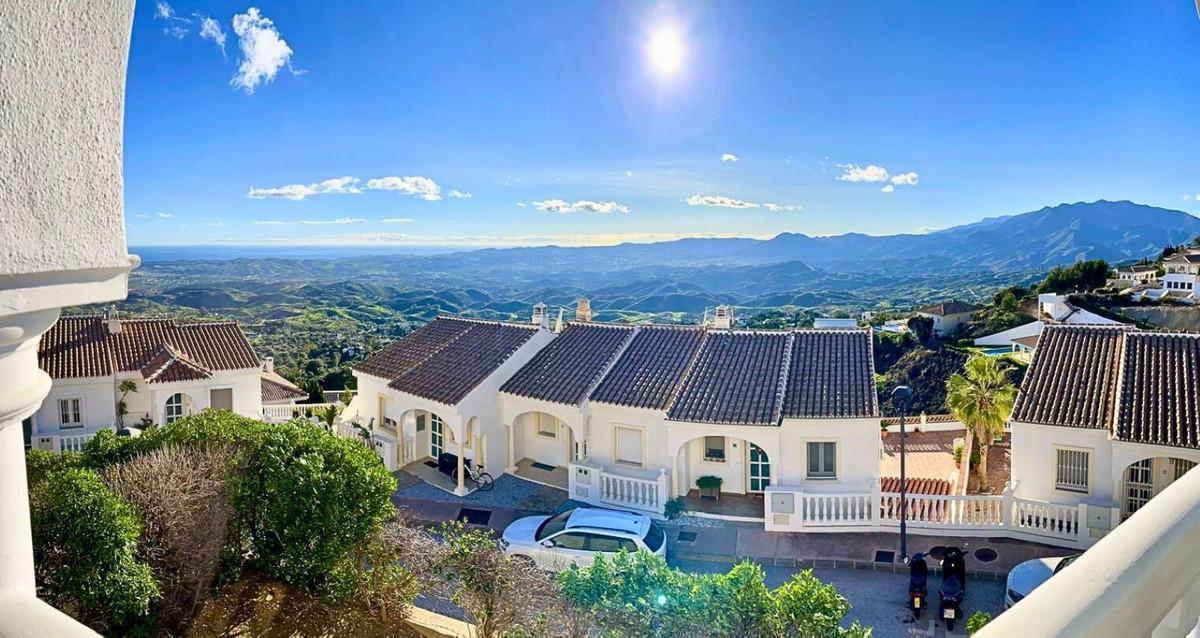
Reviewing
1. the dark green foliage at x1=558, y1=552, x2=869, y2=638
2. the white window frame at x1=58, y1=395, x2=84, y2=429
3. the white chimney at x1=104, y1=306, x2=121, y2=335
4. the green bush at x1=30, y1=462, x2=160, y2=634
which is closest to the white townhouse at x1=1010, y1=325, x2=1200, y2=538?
the dark green foliage at x1=558, y1=552, x2=869, y2=638

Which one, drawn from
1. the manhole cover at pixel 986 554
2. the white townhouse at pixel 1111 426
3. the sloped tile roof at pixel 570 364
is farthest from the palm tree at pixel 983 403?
the sloped tile roof at pixel 570 364

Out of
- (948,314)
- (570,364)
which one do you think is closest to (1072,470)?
(570,364)

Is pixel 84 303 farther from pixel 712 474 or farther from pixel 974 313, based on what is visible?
pixel 974 313

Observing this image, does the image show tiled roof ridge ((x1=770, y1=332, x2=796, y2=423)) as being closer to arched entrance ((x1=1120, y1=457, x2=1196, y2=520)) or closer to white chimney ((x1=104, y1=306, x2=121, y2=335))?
arched entrance ((x1=1120, y1=457, x2=1196, y2=520))

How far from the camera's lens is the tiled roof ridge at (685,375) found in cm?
1518

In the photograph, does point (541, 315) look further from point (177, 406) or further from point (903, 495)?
point (903, 495)

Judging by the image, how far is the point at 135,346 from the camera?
19953 mm

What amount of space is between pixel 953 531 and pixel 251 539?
11.4 meters

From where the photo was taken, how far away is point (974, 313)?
53438 mm

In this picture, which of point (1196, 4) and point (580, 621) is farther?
point (580, 621)

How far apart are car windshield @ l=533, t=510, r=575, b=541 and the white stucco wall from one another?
10.9m

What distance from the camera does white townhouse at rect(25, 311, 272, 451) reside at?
58.4ft

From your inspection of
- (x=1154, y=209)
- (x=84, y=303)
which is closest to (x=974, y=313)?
(x=84, y=303)

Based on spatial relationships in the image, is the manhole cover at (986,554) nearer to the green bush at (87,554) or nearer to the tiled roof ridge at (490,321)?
the tiled roof ridge at (490,321)
